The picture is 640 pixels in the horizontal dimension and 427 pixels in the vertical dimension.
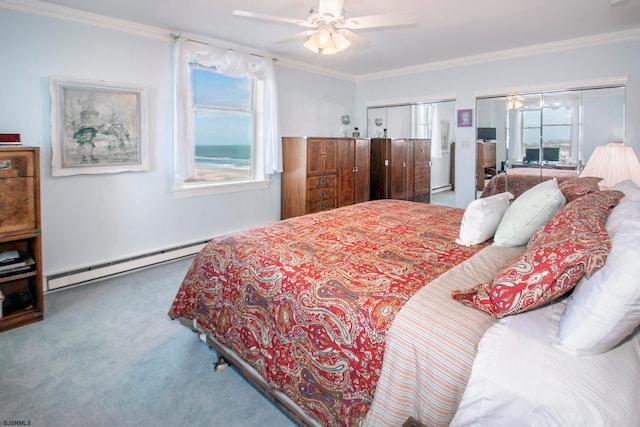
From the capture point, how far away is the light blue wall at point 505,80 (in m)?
3.90

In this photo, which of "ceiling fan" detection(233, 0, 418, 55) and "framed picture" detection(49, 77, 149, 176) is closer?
"ceiling fan" detection(233, 0, 418, 55)

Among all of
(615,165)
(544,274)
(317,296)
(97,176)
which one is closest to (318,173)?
(97,176)

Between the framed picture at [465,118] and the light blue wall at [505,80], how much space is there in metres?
0.07

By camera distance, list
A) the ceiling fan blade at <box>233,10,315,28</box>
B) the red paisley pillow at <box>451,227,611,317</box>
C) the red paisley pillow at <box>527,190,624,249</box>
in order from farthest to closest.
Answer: the ceiling fan blade at <box>233,10,315,28</box>
the red paisley pillow at <box>527,190,624,249</box>
the red paisley pillow at <box>451,227,611,317</box>

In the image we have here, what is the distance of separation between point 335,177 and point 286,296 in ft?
12.0

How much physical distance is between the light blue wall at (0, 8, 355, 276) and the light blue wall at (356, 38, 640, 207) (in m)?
3.05

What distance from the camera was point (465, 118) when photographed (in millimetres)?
5012

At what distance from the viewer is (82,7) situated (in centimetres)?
318

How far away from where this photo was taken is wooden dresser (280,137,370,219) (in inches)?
193

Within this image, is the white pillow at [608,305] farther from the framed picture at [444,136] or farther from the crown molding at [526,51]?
the framed picture at [444,136]

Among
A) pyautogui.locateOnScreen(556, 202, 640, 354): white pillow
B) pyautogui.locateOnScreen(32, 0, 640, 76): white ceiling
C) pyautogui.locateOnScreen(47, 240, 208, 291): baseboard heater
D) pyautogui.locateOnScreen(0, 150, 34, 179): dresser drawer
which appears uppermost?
pyautogui.locateOnScreen(32, 0, 640, 76): white ceiling

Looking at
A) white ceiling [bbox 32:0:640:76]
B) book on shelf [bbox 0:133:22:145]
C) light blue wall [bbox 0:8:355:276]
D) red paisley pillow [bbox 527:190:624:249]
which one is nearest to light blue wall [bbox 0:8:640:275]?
light blue wall [bbox 0:8:355:276]

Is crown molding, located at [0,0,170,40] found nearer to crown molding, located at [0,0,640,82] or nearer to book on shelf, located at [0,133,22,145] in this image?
crown molding, located at [0,0,640,82]

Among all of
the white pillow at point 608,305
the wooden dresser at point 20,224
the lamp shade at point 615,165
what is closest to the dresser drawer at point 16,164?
the wooden dresser at point 20,224
